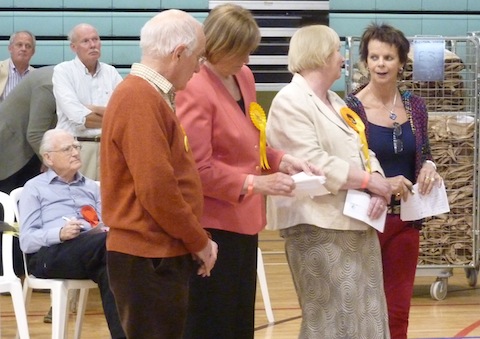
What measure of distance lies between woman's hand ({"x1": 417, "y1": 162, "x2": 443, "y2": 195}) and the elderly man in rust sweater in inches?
52.1

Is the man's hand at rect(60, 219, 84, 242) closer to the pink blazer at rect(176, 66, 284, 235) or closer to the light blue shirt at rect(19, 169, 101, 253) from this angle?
the light blue shirt at rect(19, 169, 101, 253)

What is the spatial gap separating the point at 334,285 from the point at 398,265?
0.45 metres

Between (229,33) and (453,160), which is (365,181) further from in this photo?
(453,160)

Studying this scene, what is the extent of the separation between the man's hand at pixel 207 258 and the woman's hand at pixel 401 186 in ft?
3.52

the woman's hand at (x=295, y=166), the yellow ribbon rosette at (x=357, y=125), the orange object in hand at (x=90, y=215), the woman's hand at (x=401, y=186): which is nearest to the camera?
the woman's hand at (x=295, y=166)

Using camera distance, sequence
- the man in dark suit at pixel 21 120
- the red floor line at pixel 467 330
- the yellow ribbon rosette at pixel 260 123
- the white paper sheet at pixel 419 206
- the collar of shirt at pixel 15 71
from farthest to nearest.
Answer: the collar of shirt at pixel 15 71 < the man in dark suit at pixel 21 120 < the red floor line at pixel 467 330 < the white paper sheet at pixel 419 206 < the yellow ribbon rosette at pixel 260 123

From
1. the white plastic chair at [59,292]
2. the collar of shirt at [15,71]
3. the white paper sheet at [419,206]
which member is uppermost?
the collar of shirt at [15,71]

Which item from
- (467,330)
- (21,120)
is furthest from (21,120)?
(467,330)

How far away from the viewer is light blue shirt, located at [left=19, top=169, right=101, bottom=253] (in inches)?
168

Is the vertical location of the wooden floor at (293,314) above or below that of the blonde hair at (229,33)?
below

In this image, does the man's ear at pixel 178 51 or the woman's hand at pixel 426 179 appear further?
the woman's hand at pixel 426 179

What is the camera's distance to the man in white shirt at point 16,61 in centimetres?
680


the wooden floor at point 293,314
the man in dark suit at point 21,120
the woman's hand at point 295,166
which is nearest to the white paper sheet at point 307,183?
the woman's hand at point 295,166

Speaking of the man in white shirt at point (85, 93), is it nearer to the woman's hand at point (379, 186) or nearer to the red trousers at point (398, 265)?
the red trousers at point (398, 265)
